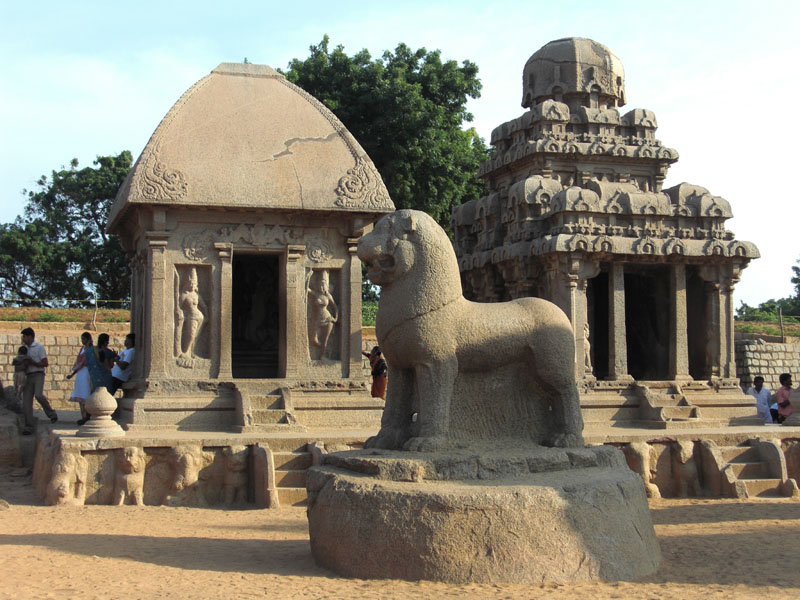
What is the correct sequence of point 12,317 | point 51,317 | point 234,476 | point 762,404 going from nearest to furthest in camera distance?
point 234,476
point 762,404
point 12,317
point 51,317

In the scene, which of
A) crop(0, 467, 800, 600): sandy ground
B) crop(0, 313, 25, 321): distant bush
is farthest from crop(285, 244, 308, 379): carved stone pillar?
crop(0, 313, 25, 321): distant bush

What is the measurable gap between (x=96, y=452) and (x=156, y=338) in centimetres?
272

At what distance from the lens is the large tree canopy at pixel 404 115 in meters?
25.4

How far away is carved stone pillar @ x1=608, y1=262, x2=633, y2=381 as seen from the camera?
635 inches

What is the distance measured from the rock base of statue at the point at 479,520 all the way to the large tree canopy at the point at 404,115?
18844 millimetres

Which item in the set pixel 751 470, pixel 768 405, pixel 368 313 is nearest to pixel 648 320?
pixel 768 405

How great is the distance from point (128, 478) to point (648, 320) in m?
11.1

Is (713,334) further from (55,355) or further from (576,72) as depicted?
(55,355)

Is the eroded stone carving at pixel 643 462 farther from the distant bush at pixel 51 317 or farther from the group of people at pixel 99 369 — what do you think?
the distant bush at pixel 51 317

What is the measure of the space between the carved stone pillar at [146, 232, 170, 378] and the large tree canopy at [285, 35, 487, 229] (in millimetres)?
12755

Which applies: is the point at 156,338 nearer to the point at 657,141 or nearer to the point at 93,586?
the point at 93,586

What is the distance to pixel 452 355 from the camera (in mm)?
7512

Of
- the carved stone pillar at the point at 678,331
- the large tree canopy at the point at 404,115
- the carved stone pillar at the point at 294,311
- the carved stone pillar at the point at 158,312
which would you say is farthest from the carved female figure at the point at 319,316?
the large tree canopy at the point at 404,115

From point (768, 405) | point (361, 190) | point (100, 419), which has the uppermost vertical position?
point (361, 190)
